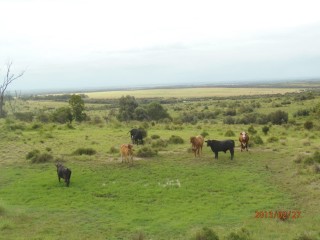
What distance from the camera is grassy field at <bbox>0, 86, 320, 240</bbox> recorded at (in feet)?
44.4

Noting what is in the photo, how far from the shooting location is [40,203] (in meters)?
17.0

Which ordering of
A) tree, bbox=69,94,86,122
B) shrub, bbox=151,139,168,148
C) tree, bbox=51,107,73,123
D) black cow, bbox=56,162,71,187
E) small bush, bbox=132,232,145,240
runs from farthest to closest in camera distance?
tree, bbox=51,107,73,123
tree, bbox=69,94,86,122
shrub, bbox=151,139,168,148
black cow, bbox=56,162,71,187
small bush, bbox=132,232,145,240

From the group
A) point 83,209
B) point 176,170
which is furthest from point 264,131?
point 83,209

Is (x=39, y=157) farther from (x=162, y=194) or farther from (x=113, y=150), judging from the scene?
(x=162, y=194)

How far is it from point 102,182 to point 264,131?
812 inches

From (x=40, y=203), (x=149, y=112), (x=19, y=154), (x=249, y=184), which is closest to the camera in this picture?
(x=40, y=203)

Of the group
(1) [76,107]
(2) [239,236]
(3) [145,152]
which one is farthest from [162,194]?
(1) [76,107]

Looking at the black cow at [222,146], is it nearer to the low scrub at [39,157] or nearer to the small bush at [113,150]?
the small bush at [113,150]

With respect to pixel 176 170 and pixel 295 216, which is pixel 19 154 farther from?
pixel 295 216

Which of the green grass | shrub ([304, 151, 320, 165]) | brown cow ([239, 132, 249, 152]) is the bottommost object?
the green grass

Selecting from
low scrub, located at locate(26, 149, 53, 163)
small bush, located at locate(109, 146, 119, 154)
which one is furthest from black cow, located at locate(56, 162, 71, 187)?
small bush, located at locate(109, 146, 119, 154)

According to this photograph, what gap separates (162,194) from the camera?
57.8 ft
